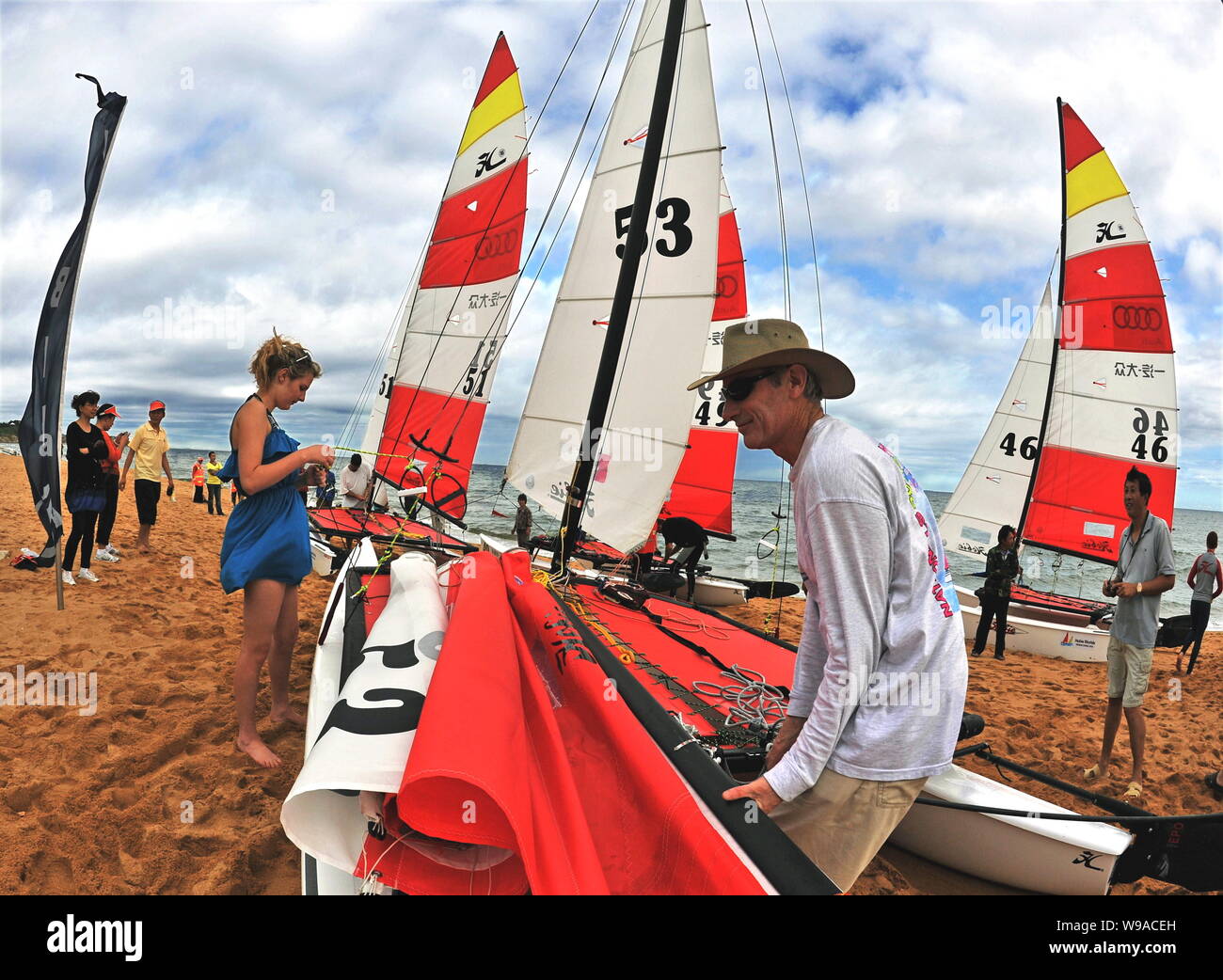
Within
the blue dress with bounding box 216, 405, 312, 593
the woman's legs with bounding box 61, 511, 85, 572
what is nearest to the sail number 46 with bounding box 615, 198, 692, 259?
the blue dress with bounding box 216, 405, 312, 593

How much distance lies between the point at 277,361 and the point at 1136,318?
12131mm

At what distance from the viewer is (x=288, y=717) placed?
314 cm

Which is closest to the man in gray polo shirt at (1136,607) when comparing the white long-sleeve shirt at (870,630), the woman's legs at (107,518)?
the white long-sleeve shirt at (870,630)

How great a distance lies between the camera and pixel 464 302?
29.6 feet

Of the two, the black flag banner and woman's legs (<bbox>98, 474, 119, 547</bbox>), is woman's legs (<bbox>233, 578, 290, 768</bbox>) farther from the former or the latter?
woman's legs (<bbox>98, 474, 119, 547</bbox>)

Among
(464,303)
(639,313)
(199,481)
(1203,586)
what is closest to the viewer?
(639,313)

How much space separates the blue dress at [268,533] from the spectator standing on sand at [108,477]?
414cm

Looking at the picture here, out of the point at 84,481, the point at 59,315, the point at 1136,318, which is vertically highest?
the point at 1136,318

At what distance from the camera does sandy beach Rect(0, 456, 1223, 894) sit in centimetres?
211

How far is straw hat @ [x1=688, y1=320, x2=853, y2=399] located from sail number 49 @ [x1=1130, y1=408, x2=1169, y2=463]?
36.6ft

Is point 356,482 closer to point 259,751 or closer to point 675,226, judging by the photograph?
point 675,226

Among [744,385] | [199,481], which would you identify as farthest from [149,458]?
[199,481]

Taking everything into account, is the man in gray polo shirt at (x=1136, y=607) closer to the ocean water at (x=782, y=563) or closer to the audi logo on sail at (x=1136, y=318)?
the audi logo on sail at (x=1136, y=318)
